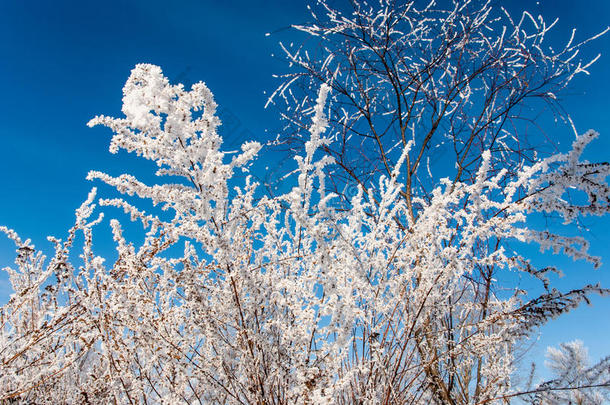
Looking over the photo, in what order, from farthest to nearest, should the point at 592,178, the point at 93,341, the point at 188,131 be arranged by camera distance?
the point at 93,341 < the point at 188,131 < the point at 592,178

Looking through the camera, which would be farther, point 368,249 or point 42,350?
point 42,350

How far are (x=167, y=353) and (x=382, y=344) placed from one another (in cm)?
123

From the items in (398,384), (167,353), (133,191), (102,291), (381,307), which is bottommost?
(398,384)

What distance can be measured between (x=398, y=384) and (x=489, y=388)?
1314 millimetres

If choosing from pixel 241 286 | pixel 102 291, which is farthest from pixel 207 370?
pixel 102 291

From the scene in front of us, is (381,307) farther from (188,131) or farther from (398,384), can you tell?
(188,131)

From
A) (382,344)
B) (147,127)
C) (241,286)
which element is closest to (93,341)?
(241,286)

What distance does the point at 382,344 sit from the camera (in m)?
2.26

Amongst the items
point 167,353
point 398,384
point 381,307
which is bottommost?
point 398,384

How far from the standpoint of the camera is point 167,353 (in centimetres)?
203

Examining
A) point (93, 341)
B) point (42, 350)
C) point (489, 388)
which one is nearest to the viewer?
point (93, 341)

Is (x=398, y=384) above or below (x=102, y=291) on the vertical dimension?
below

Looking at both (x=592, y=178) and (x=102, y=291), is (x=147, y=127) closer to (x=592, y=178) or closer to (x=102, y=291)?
(x=102, y=291)

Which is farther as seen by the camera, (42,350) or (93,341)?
(42,350)
